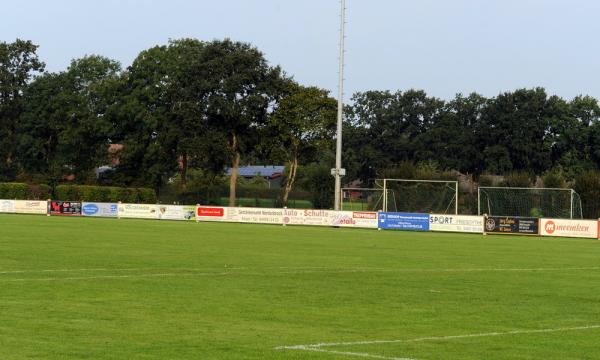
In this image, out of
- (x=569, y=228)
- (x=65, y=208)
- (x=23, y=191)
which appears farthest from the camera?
(x=23, y=191)

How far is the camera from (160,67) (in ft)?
312

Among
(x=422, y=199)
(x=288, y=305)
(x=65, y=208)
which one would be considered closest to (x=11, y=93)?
(x=65, y=208)

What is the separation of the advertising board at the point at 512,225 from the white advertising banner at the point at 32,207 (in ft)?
107

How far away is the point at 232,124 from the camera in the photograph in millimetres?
89562

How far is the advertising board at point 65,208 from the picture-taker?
69625 mm

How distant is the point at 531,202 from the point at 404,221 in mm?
11271

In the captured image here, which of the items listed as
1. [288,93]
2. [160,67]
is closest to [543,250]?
[288,93]

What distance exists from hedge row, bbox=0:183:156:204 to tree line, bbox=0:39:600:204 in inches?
239

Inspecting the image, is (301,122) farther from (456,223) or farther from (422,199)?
(456,223)

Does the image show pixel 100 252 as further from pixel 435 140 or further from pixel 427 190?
pixel 435 140

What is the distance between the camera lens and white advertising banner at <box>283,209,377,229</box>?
5969cm

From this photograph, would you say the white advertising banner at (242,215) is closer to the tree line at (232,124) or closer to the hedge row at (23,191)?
the tree line at (232,124)

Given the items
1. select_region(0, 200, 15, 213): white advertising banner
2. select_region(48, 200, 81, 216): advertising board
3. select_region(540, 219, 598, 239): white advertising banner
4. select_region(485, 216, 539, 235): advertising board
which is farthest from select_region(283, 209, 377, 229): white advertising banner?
select_region(0, 200, 15, 213): white advertising banner

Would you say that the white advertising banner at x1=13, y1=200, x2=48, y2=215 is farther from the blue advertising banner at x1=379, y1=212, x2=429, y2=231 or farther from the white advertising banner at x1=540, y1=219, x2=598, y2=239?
the white advertising banner at x1=540, y1=219, x2=598, y2=239
